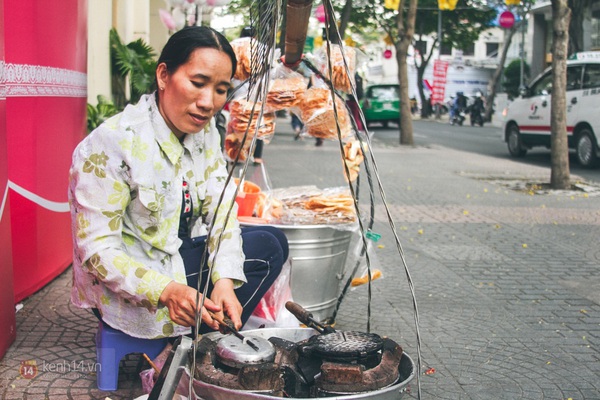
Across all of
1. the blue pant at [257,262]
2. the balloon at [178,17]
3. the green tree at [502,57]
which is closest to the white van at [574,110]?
the balloon at [178,17]

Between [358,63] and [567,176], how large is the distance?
6950 millimetres

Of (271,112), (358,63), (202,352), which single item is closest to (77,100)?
(271,112)

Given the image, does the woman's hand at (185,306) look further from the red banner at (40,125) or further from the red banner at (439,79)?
the red banner at (439,79)

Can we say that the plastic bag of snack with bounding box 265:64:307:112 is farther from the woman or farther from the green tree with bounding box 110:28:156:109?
the green tree with bounding box 110:28:156:109

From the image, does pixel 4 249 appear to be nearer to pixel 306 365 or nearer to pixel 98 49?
pixel 306 365

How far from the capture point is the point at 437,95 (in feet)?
134

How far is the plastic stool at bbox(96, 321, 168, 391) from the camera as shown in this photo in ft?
9.60

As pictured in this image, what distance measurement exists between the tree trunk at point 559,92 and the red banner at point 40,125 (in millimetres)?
7226

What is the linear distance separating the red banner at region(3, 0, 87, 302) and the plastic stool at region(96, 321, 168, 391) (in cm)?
135

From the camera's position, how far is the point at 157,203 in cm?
275

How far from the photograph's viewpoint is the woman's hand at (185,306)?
2.33 metres

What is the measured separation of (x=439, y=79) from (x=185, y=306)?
39411 mm

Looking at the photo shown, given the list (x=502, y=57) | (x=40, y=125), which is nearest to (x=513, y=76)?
(x=502, y=57)

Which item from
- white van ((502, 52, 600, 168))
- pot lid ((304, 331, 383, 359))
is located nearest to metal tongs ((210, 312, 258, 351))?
pot lid ((304, 331, 383, 359))
